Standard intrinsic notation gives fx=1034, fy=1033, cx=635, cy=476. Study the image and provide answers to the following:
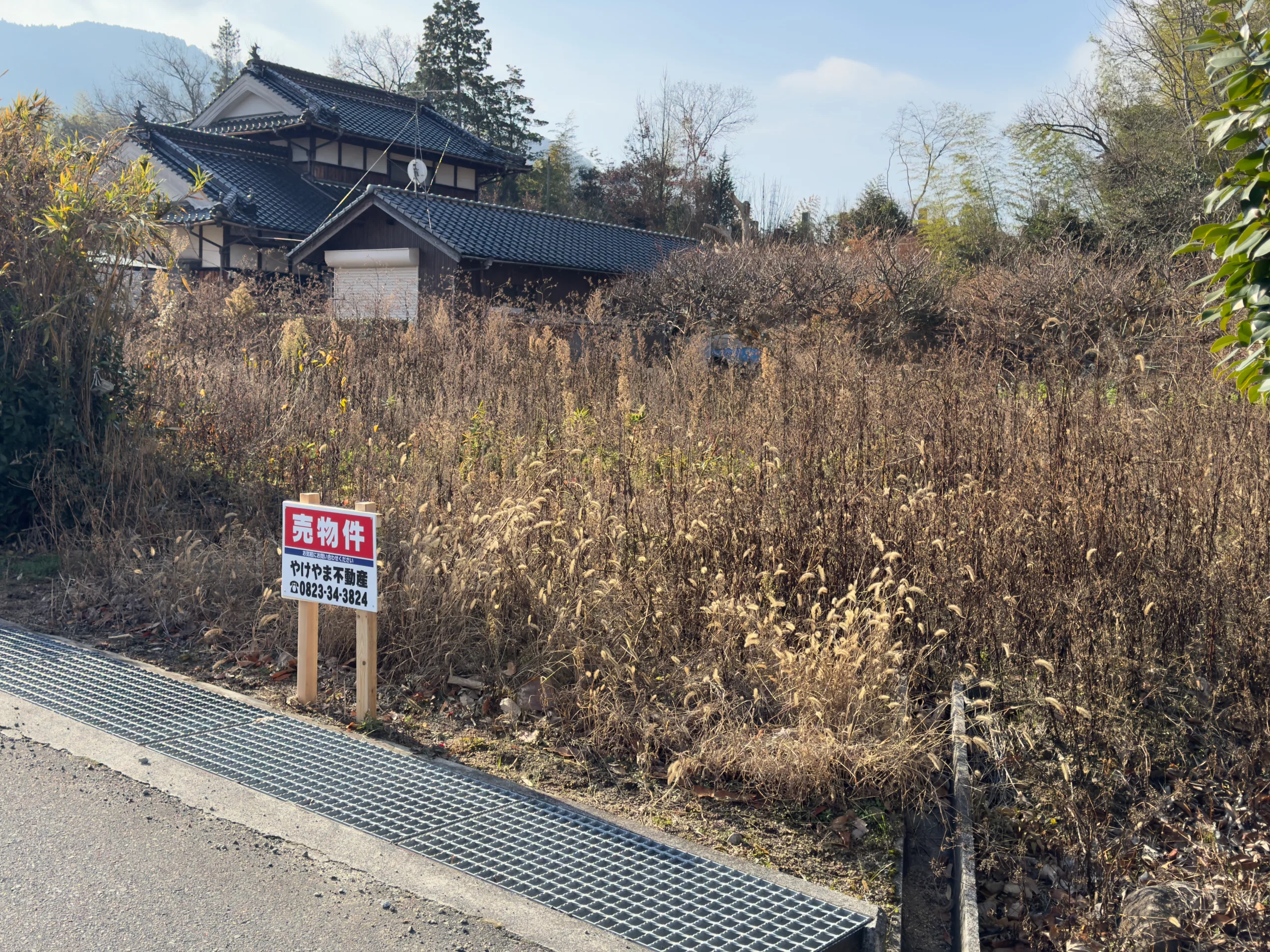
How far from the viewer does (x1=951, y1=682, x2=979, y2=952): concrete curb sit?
3061 millimetres

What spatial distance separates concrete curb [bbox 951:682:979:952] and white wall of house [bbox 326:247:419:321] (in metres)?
17.9

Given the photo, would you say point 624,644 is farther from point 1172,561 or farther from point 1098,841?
point 1172,561

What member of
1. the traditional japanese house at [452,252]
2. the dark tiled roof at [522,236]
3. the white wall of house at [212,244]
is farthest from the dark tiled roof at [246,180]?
the dark tiled roof at [522,236]

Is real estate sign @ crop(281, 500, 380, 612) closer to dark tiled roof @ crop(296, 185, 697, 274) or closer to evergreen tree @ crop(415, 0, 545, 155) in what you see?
dark tiled roof @ crop(296, 185, 697, 274)

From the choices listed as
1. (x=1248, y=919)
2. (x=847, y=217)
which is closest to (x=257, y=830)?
(x=1248, y=919)

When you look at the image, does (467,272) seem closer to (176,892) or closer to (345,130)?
(345,130)

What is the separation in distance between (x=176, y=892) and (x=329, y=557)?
5.37ft

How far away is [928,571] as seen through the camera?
16.1 ft

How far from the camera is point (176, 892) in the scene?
319cm

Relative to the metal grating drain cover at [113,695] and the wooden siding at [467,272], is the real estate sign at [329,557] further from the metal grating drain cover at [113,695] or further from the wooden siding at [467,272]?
the wooden siding at [467,272]

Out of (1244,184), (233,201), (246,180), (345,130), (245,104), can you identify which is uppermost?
(245,104)

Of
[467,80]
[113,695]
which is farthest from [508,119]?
[113,695]

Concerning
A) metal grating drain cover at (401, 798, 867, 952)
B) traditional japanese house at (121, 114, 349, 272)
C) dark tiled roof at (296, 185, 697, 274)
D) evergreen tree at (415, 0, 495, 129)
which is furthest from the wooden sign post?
evergreen tree at (415, 0, 495, 129)

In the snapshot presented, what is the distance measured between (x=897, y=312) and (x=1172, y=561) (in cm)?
1038
